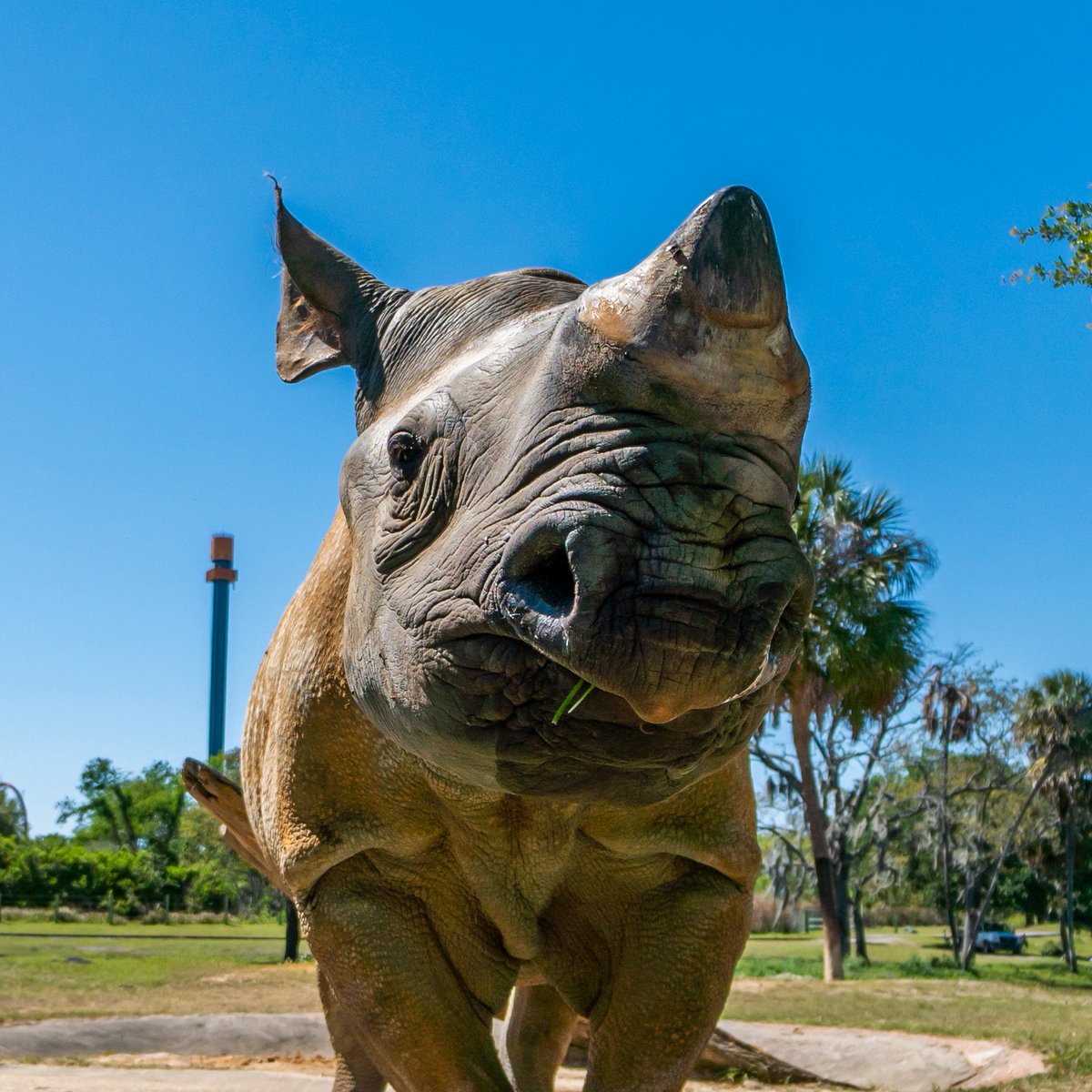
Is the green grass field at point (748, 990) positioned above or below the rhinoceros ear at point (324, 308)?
below

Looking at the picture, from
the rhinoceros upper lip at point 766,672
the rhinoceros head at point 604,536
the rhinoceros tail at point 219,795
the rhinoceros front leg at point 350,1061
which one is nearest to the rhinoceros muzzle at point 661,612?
the rhinoceros head at point 604,536

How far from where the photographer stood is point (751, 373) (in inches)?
75.2

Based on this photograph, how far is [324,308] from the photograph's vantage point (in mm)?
3254

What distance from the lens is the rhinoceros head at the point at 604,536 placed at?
1.85m

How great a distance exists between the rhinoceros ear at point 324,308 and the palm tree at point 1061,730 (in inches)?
1151

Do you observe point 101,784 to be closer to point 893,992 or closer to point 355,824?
point 893,992

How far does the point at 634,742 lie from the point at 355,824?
1.27 meters

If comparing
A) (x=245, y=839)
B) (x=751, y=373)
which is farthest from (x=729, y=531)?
(x=245, y=839)

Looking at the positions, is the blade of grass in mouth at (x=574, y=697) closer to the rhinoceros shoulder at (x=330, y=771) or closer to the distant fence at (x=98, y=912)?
the rhinoceros shoulder at (x=330, y=771)

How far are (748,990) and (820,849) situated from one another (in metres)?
4.00

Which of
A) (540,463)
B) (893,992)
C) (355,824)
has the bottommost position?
(893,992)

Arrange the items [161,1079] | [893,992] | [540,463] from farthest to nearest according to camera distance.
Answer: [893,992], [161,1079], [540,463]

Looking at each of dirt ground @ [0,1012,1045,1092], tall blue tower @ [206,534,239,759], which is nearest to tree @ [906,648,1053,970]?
dirt ground @ [0,1012,1045,1092]

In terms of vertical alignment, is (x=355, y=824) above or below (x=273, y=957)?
above
